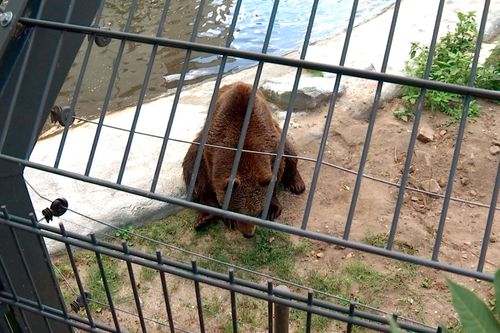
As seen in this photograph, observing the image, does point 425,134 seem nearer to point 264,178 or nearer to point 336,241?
point 264,178

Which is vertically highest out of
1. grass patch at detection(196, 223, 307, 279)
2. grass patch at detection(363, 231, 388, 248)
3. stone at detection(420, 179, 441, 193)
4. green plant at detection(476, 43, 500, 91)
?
green plant at detection(476, 43, 500, 91)

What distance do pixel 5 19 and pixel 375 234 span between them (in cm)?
309

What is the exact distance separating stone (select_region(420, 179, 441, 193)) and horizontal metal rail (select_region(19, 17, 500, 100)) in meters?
3.11

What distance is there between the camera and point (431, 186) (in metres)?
4.61

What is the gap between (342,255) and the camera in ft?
14.0

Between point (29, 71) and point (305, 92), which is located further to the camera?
point (305, 92)

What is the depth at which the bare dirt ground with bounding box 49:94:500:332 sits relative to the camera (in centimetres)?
388

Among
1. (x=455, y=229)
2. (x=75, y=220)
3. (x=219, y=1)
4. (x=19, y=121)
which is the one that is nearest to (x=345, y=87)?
(x=455, y=229)

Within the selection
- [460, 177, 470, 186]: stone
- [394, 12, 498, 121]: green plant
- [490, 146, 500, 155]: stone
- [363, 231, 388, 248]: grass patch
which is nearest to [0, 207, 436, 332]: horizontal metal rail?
[363, 231, 388, 248]: grass patch

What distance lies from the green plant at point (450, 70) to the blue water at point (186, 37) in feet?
6.54

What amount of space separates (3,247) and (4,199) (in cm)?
23

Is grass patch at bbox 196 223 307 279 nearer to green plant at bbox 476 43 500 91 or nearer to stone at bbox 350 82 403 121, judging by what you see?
stone at bbox 350 82 403 121

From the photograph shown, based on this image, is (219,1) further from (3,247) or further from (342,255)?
(3,247)

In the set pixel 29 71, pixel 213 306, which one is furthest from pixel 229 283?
pixel 213 306
